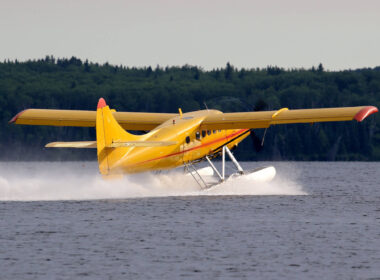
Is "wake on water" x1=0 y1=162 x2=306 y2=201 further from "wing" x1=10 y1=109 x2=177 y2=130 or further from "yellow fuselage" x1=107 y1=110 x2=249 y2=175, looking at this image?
"wing" x1=10 y1=109 x2=177 y2=130

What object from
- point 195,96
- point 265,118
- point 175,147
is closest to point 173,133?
point 175,147

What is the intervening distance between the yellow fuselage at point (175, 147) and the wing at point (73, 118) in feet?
8.17

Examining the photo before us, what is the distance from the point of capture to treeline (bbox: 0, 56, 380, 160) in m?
112

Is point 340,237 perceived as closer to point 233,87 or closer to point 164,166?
point 164,166

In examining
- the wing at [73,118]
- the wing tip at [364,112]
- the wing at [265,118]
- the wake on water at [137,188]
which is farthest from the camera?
the wing at [73,118]

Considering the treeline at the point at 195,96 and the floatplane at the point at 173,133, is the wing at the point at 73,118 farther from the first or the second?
the treeline at the point at 195,96

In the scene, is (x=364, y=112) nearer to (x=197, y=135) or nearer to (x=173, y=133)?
(x=197, y=135)

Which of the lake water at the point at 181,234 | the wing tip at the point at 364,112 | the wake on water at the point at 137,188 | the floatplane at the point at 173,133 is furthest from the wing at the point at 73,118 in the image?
the wing tip at the point at 364,112

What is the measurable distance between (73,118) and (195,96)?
10455 cm

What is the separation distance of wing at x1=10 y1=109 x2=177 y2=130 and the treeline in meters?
64.6

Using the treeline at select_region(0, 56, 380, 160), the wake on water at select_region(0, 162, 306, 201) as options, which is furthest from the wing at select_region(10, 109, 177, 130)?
the treeline at select_region(0, 56, 380, 160)

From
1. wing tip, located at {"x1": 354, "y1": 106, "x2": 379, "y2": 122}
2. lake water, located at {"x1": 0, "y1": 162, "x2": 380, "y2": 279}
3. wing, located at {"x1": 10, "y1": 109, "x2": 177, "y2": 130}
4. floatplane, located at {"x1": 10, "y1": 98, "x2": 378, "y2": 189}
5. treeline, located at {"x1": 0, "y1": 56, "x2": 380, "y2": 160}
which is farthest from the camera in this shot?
treeline, located at {"x1": 0, "y1": 56, "x2": 380, "y2": 160}

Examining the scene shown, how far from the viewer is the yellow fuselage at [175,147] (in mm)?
24406

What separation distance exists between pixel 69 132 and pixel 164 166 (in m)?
87.3
